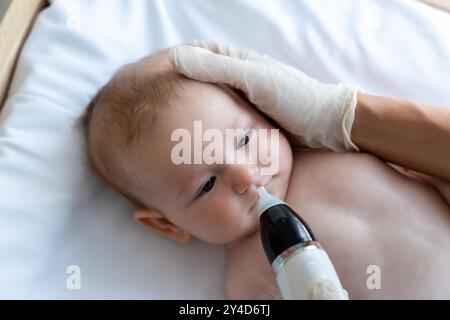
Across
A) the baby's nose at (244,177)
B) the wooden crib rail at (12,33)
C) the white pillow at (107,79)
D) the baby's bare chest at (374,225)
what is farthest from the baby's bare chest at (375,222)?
the wooden crib rail at (12,33)

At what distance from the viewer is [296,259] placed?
67 cm

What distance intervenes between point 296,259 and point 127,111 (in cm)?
40

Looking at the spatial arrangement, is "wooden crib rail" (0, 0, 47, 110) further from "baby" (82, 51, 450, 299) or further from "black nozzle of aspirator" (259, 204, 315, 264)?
"black nozzle of aspirator" (259, 204, 315, 264)

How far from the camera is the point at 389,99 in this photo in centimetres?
99

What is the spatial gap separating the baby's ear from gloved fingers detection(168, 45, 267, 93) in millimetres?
255

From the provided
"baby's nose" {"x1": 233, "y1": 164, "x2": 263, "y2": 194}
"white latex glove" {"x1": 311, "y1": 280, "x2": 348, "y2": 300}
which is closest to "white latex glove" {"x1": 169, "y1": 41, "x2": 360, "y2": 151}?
"baby's nose" {"x1": 233, "y1": 164, "x2": 263, "y2": 194}

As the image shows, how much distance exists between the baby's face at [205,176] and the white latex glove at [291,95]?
4 cm

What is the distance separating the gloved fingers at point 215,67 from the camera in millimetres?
923

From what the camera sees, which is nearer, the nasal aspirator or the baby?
the nasal aspirator

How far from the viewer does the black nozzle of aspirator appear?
702 millimetres

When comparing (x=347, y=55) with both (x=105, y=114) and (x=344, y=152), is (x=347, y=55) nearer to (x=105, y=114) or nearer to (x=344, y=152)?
(x=344, y=152)

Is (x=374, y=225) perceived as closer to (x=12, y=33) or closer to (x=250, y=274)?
(x=250, y=274)

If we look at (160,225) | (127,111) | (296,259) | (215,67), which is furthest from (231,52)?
(296,259)
